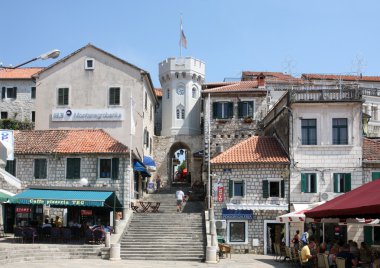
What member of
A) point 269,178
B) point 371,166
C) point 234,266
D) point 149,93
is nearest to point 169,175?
point 149,93

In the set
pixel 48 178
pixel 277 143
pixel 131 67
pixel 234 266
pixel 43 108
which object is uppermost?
pixel 131 67

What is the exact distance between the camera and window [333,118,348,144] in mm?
34969

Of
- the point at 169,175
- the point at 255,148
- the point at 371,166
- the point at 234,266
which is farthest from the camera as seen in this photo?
the point at 169,175

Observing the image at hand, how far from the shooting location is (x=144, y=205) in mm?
Answer: 37781

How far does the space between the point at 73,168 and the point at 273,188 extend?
12.3m

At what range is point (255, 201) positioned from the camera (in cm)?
3500

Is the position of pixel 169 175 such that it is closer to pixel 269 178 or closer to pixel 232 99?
pixel 232 99

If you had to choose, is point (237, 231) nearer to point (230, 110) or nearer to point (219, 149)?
point (219, 149)

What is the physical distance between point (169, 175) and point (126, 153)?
1558 centimetres

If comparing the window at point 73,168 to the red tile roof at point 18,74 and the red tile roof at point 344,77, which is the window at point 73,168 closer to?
the red tile roof at point 18,74

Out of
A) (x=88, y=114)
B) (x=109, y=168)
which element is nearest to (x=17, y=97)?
(x=88, y=114)

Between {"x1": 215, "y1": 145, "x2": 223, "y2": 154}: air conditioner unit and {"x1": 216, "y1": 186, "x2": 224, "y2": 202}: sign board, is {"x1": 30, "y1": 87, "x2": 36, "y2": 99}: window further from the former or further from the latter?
{"x1": 216, "y1": 186, "x2": 224, "y2": 202}: sign board

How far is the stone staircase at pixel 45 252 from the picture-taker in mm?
26155

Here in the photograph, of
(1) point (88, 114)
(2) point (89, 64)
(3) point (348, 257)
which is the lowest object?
(3) point (348, 257)
